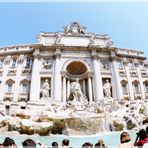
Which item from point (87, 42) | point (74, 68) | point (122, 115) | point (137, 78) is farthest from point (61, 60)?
point (122, 115)

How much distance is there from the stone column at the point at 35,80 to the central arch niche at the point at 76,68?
4.70 meters

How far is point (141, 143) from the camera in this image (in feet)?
12.1

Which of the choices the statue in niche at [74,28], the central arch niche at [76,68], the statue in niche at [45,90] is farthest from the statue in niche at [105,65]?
the statue in niche at [45,90]

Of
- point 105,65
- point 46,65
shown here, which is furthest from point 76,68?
point 46,65

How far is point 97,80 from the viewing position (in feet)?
91.9

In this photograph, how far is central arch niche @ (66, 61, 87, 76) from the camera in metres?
30.3

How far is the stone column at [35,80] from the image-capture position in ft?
86.0

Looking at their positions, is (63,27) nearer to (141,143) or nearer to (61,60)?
(61,60)

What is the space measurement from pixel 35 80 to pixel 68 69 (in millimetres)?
5609

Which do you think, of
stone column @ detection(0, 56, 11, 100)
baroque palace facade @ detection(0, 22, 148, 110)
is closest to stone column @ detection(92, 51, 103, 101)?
baroque palace facade @ detection(0, 22, 148, 110)

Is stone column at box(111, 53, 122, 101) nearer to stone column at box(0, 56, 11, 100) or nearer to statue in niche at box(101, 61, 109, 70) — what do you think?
statue in niche at box(101, 61, 109, 70)

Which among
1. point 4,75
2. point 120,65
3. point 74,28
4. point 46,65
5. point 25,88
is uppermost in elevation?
point 74,28

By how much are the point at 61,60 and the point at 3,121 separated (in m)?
15.6

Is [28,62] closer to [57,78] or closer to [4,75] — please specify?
[4,75]
